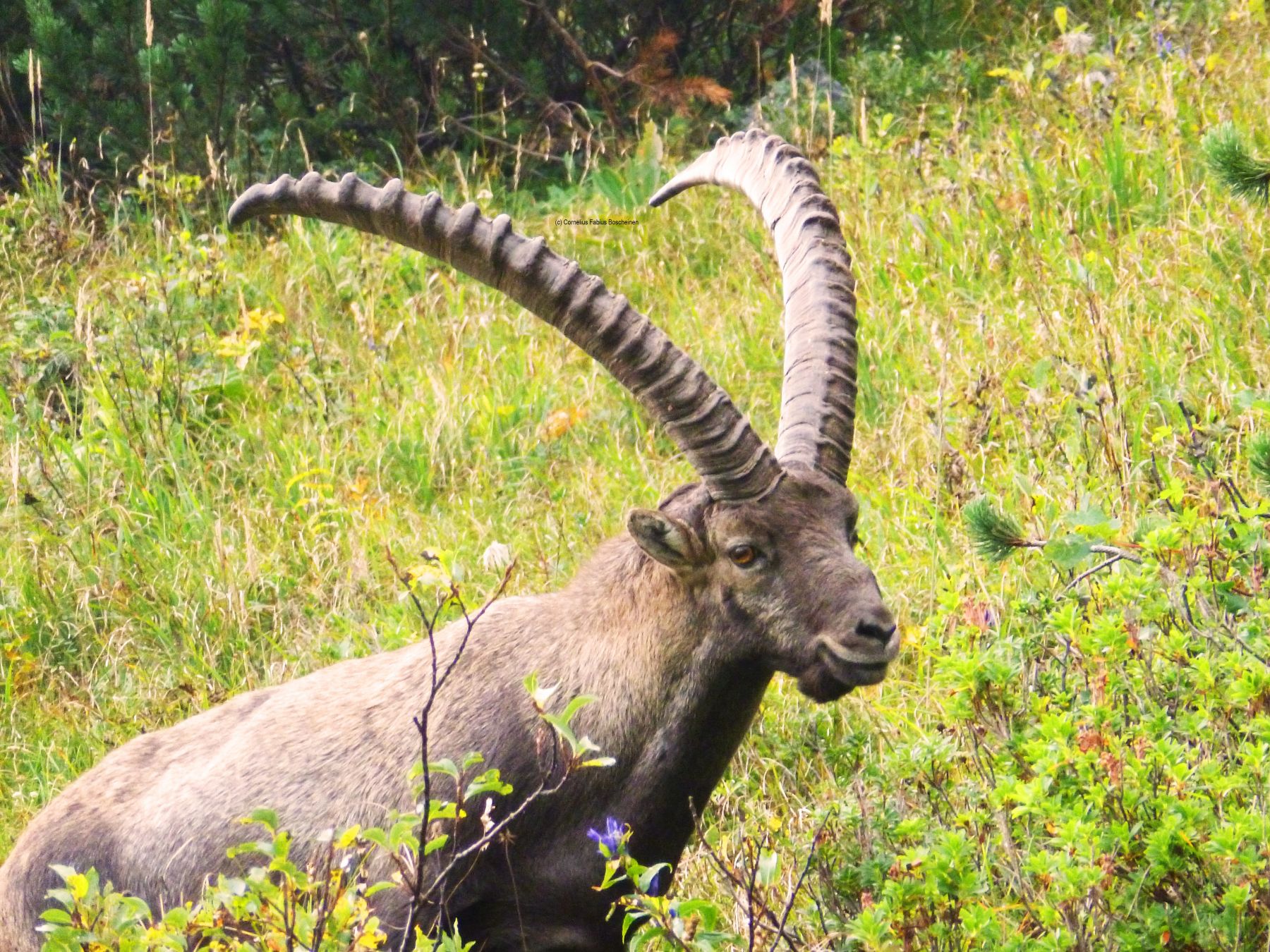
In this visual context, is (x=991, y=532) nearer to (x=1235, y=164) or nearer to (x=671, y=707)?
(x=671, y=707)

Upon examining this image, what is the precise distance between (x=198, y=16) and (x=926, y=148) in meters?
4.42

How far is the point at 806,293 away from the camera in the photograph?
502 cm

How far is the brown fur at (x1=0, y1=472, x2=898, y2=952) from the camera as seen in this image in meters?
4.28

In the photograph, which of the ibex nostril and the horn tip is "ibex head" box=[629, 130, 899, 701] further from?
the horn tip

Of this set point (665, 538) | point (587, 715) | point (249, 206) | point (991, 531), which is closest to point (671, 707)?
point (587, 715)

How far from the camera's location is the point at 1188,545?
4.82 metres

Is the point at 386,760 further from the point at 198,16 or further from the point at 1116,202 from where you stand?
the point at 198,16

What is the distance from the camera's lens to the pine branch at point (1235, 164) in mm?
3994

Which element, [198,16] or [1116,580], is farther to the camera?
[198,16]

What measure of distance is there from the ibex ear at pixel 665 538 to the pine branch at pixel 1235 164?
1.67 m

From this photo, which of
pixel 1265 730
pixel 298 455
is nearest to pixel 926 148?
pixel 298 455

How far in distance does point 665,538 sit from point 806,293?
1.09 metres

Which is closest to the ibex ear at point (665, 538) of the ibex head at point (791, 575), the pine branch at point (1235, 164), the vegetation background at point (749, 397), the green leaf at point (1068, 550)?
the ibex head at point (791, 575)

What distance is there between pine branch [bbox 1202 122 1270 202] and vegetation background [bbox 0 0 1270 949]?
589 millimetres
